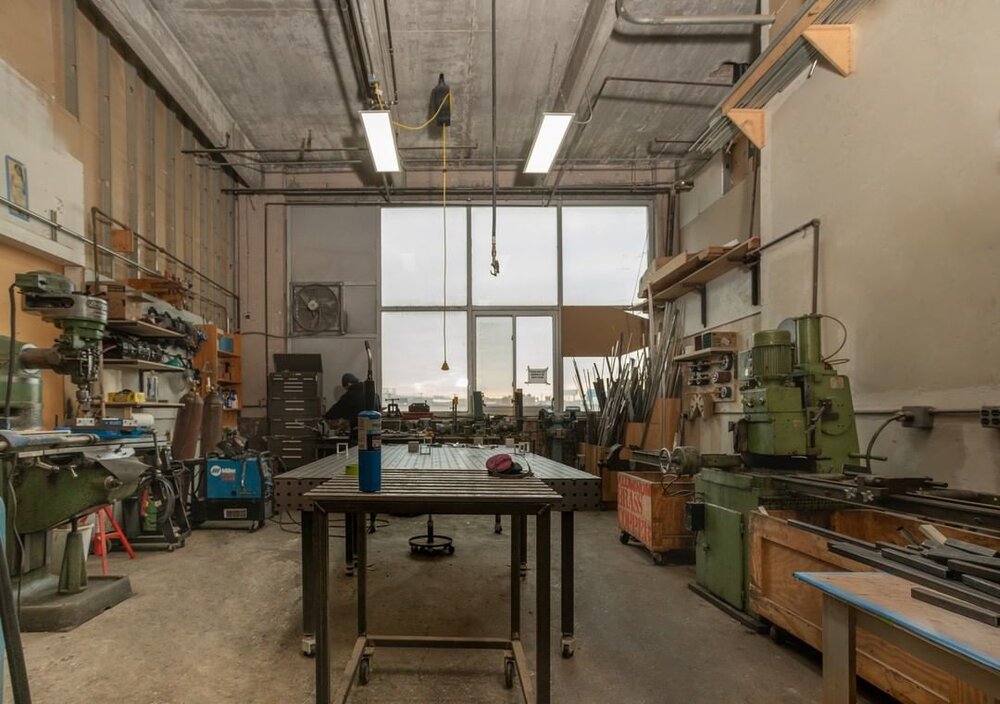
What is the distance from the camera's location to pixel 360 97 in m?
5.00

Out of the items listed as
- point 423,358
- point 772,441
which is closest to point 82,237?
point 423,358

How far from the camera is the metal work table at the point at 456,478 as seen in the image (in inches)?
67.4

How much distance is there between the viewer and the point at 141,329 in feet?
12.4

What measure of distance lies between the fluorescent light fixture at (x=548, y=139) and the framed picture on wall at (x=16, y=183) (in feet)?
10.7

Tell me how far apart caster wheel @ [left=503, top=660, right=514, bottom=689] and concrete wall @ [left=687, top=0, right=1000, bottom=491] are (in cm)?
202

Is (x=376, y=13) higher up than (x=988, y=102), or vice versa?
(x=376, y=13)

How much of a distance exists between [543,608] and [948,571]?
943mm

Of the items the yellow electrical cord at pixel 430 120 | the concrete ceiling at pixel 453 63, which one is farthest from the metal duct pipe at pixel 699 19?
the yellow electrical cord at pixel 430 120

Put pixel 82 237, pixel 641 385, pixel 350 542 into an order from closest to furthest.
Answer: pixel 350 542 → pixel 82 237 → pixel 641 385

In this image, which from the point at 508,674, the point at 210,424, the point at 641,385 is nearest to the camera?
the point at 508,674

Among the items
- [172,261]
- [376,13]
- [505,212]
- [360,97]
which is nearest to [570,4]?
[376,13]

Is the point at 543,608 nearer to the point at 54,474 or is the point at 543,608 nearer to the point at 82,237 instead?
the point at 54,474

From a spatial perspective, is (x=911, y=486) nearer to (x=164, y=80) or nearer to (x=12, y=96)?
(x=12, y=96)

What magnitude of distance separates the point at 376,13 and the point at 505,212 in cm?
284
